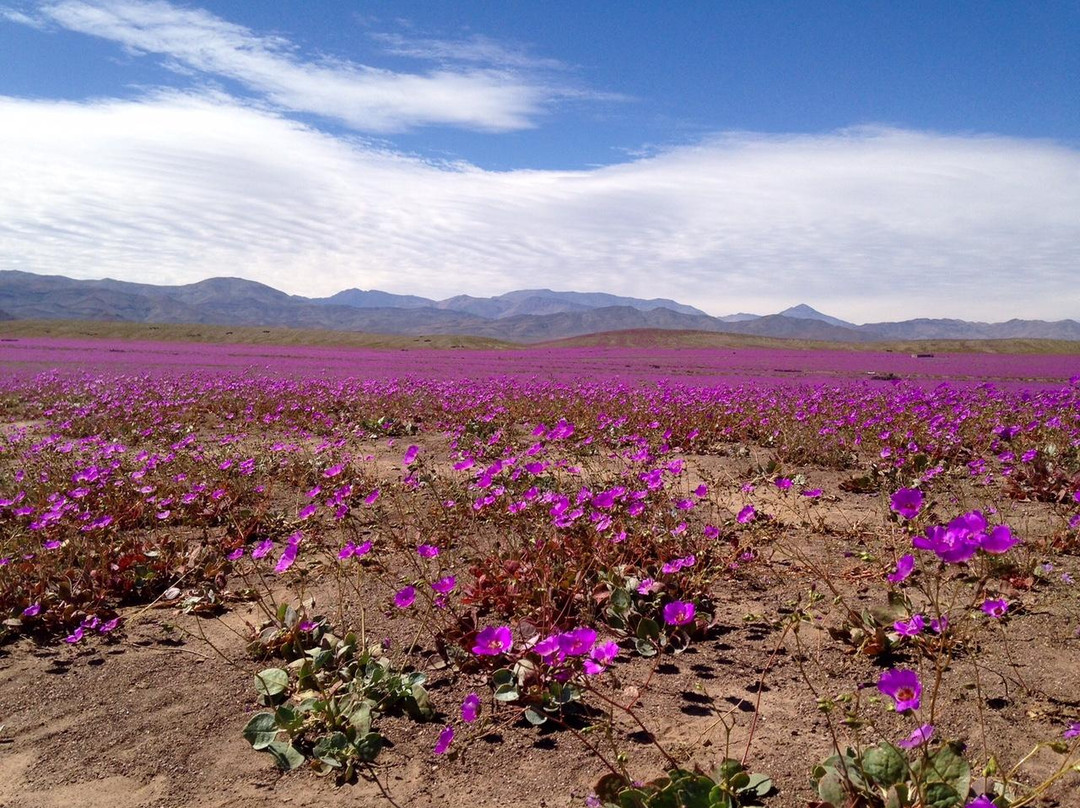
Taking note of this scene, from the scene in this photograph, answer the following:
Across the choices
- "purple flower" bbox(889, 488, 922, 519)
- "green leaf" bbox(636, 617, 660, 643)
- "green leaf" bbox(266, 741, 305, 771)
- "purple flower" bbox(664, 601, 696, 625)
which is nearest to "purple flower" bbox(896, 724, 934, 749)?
"purple flower" bbox(889, 488, 922, 519)

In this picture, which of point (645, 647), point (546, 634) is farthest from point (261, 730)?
point (645, 647)

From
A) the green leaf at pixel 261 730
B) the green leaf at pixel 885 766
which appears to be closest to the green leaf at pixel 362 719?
the green leaf at pixel 261 730

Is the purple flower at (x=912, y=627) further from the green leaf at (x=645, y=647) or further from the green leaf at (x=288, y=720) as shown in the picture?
the green leaf at (x=288, y=720)

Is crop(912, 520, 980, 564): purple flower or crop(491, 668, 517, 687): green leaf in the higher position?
crop(912, 520, 980, 564): purple flower

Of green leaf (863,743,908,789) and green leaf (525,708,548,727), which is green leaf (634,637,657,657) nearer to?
green leaf (525,708,548,727)

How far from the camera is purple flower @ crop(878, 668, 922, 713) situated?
60.2 inches

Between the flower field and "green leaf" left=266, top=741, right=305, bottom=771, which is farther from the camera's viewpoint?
"green leaf" left=266, top=741, right=305, bottom=771

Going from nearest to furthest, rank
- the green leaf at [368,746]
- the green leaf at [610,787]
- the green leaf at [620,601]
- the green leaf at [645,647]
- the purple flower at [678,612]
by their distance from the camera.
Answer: the green leaf at [610,787] < the green leaf at [368,746] < the purple flower at [678,612] < the green leaf at [645,647] < the green leaf at [620,601]

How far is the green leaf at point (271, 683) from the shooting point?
2.66 m

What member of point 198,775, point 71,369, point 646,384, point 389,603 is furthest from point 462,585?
point 71,369

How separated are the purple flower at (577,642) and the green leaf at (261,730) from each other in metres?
1.19

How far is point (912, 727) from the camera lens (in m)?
2.23

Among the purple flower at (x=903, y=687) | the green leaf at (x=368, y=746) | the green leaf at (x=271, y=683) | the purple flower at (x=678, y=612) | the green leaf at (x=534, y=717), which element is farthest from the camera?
the green leaf at (x=271, y=683)

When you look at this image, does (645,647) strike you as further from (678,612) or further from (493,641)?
(493,641)
